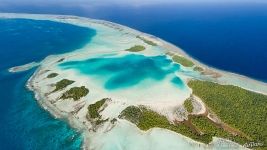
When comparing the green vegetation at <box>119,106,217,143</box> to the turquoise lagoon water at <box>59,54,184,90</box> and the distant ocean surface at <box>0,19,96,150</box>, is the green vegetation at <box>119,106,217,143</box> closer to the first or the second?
the distant ocean surface at <box>0,19,96,150</box>

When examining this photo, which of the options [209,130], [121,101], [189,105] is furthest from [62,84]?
[209,130]

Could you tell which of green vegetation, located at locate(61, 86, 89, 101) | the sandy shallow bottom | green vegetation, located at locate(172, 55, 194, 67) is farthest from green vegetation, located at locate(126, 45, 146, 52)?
green vegetation, located at locate(61, 86, 89, 101)

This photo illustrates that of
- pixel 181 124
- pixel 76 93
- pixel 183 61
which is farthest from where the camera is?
pixel 183 61

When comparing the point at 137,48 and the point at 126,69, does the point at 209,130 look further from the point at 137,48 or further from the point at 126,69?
the point at 137,48

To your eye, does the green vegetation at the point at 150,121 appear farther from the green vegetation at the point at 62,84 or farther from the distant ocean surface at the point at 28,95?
the green vegetation at the point at 62,84

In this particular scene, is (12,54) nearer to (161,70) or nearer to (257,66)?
(161,70)

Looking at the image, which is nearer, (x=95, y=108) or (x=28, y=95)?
(x=95, y=108)

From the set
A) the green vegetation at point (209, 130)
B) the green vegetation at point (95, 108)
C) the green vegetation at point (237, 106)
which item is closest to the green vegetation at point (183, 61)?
the green vegetation at point (237, 106)
